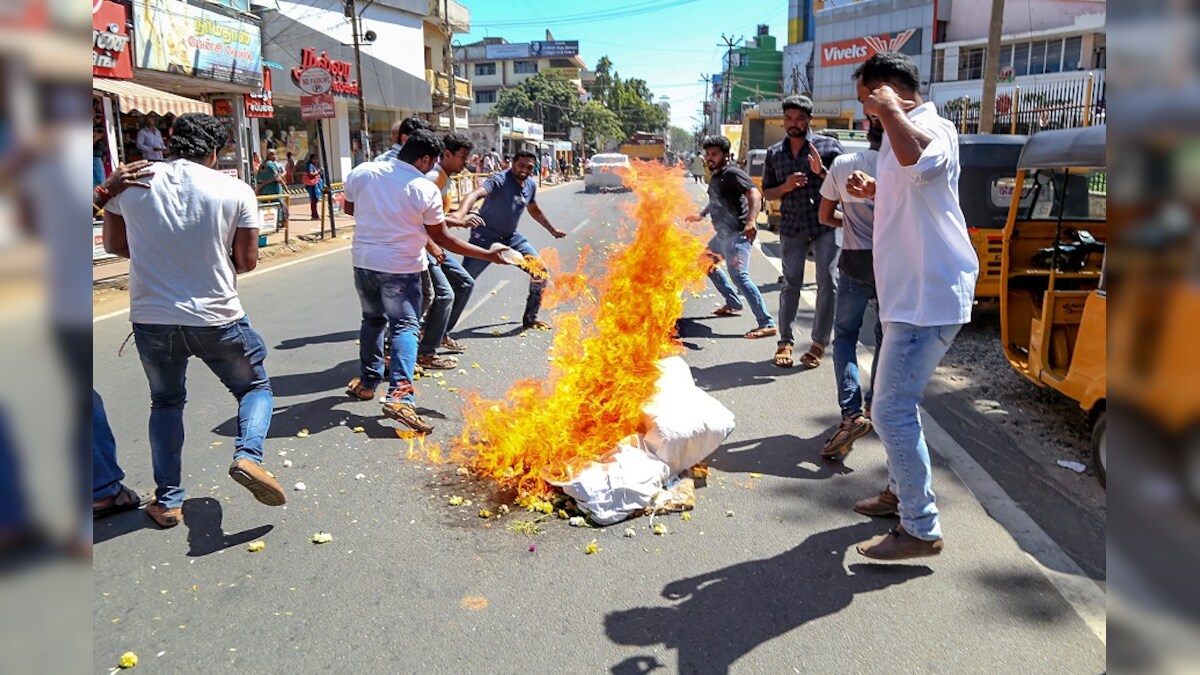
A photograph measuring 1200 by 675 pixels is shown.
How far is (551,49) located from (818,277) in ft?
366

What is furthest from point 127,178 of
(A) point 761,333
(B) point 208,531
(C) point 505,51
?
(C) point 505,51

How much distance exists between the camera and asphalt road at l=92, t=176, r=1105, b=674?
9.99ft

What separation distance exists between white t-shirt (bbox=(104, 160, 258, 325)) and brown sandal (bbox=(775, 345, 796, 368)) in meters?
4.69

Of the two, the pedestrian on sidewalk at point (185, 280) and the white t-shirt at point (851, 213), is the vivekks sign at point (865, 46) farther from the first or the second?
the pedestrian on sidewalk at point (185, 280)

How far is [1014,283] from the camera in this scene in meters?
7.23

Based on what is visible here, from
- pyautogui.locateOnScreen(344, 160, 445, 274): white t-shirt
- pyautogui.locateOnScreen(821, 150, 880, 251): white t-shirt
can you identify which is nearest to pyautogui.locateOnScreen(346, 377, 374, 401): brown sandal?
pyautogui.locateOnScreen(344, 160, 445, 274): white t-shirt

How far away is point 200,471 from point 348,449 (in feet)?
2.83

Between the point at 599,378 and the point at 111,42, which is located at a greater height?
the point at 111,42

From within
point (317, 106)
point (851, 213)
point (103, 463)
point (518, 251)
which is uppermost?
point (317, 106)

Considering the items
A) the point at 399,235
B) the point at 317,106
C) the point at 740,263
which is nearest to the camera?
the point at 399,235

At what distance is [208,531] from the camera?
13.3 ft

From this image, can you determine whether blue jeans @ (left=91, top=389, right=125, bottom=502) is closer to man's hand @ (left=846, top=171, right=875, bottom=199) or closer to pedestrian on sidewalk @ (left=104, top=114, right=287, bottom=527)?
pedestrian on sidewalk @ (left=104, top=114, right=287, bottom=527)

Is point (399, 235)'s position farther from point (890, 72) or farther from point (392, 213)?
point (890, 72)

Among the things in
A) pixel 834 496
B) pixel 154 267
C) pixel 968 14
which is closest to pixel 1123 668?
pixel 834 496
